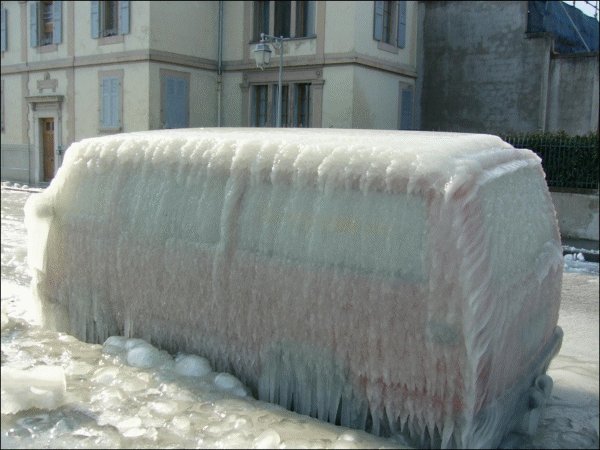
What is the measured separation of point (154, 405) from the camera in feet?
8.71

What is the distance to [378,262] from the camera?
223 cm

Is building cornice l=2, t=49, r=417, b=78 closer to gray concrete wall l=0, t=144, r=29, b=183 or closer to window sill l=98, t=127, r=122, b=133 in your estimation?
window sill l=98, t=127, r=122, b=133

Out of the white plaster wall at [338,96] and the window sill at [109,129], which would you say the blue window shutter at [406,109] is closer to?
the white plaster wall at [338,96]

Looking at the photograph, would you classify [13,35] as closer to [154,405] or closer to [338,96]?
[338,96]

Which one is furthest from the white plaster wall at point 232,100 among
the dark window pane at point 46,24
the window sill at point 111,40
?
the dark window pane at point 46,24

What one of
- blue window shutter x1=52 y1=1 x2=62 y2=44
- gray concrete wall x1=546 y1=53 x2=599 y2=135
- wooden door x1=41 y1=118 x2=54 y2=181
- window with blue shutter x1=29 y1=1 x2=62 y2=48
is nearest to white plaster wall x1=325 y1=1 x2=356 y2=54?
gray concrete wall x1=546 y1=53 x2=599 y2=135

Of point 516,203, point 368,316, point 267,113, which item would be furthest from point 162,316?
point 267,113

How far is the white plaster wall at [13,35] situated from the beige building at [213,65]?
3.19 ft

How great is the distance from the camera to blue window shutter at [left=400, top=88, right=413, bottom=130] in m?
18.1

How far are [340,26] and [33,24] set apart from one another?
10.2 meters

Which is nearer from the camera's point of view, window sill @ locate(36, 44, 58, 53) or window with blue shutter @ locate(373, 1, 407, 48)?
window with blue shutter @ locate(373, 1, 407, 48)

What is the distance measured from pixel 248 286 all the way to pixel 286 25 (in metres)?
16.4

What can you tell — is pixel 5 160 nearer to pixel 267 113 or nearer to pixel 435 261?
pixel 267 113

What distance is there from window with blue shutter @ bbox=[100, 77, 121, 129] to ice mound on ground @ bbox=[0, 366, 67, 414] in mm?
16062
